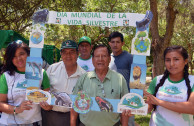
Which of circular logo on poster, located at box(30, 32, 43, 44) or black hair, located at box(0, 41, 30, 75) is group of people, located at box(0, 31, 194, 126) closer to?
black hair, located at box(0, 41, 30, 75)

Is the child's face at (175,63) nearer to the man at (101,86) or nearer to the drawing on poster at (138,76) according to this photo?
the drawing on poster at (138,76)

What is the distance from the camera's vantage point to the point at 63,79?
109 inches

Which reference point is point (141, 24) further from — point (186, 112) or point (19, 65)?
point (19, 65)

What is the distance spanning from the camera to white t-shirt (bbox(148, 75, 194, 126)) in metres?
2.12

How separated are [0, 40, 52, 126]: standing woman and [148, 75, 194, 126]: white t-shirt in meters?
1.42

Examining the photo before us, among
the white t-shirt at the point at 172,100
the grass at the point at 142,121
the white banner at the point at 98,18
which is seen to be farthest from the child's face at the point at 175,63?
the grass at the point at 142,121

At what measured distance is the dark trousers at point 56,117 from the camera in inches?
110

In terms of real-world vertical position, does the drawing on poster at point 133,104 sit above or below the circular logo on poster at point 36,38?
below

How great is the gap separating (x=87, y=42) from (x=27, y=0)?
548 centimetres

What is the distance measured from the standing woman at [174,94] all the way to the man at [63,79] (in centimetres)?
114

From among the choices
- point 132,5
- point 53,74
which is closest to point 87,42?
point 53,74

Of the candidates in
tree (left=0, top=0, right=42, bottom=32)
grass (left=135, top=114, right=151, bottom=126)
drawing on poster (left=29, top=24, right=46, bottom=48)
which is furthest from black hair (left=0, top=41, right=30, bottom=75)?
tree (left=0, top=0, right=42, bottom=32)

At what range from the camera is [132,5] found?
9.30 metres

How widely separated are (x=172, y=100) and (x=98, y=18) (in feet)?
4.33
